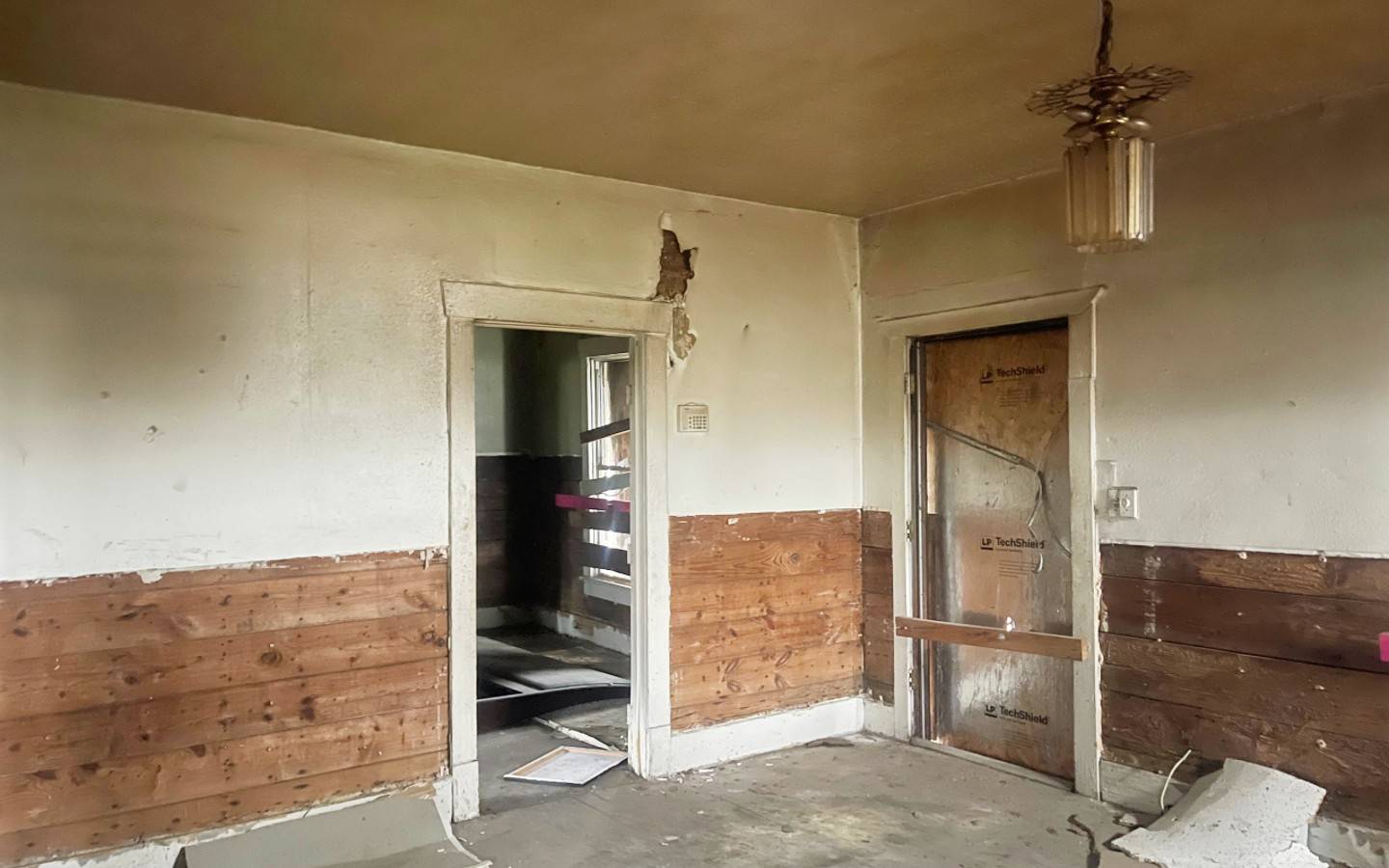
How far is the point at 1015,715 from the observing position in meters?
4.32

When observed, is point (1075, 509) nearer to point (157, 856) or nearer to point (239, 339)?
point (239, 339)

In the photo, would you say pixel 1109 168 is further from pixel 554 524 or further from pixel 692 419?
pixel 554 524

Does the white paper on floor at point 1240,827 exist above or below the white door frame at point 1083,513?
below

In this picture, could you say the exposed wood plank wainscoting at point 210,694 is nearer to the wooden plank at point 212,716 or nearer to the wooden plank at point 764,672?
the wooden plank at point 212,716

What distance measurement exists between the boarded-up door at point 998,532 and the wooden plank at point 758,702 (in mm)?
442

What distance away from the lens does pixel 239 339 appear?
3234 mm

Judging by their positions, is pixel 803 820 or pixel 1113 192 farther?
pixel 803 820

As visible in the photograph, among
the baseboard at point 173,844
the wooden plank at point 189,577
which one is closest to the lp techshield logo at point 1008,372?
the wooden plank at point 189,577

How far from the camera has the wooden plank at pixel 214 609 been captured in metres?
2.91

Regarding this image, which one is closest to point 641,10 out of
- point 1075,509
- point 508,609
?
point 1075,509

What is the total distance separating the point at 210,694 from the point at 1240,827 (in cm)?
339

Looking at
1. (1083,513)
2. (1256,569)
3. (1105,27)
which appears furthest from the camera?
(1083,513)

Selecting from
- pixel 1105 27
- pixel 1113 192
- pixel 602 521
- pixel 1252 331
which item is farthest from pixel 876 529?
pixel 1113 192

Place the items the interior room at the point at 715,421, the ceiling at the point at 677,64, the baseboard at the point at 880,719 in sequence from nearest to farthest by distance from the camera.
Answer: the ceiling at the point at 677,64 → the interior room at the point at 715,421 → the baseboard at the point at 880,719
